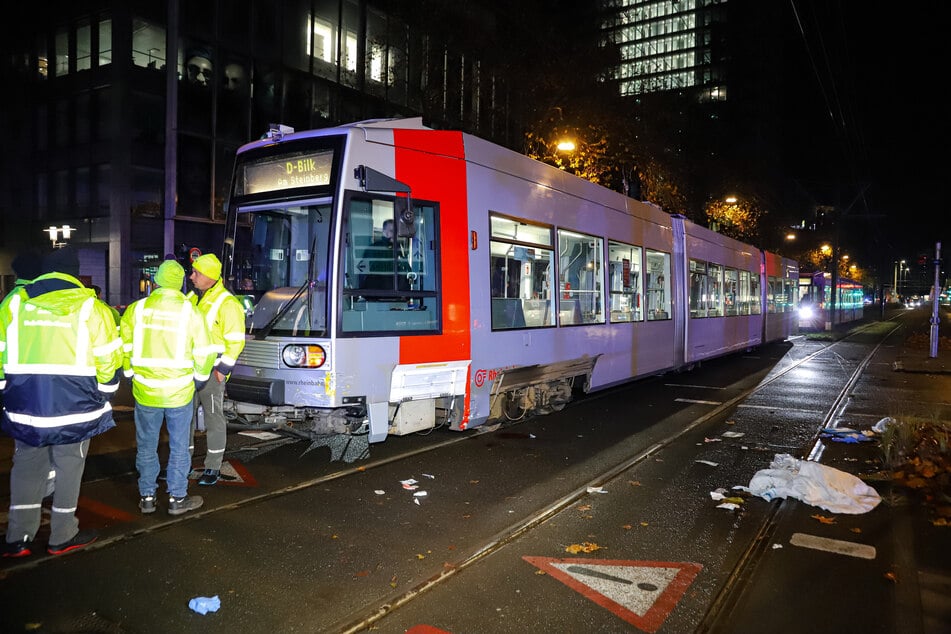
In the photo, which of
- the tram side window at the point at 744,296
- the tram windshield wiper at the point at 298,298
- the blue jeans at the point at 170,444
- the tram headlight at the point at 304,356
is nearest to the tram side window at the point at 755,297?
the tram side window at the point at 744,296

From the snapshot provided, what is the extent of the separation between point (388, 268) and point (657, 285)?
7.48 metres

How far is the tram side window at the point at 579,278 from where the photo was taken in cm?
897

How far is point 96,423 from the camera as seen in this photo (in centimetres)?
440

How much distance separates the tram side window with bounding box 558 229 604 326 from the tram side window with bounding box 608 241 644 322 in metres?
0.44

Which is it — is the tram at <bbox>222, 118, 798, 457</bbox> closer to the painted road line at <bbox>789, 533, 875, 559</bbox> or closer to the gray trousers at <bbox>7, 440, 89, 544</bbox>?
the gray trousers at <bbox>7, 440, 89, 544</bbox>

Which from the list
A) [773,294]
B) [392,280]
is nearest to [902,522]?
[392,280]

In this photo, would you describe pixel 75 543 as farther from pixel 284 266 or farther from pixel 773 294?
pixel 773 294

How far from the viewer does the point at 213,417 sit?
588 cm

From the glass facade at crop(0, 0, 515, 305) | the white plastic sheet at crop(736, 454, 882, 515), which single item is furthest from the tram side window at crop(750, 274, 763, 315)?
the white plastic sheet at crop(736, 454, 882, 515)

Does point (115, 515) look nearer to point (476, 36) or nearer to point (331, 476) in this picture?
point (331, 476)

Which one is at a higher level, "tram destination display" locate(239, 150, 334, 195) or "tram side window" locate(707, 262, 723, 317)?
"tram destination display" locate(239, 150, 334, 195)

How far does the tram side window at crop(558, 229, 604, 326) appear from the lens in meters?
8.97

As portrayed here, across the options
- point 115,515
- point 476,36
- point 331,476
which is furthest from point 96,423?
point 476,36

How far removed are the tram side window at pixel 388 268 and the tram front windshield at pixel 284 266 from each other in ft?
0.81
